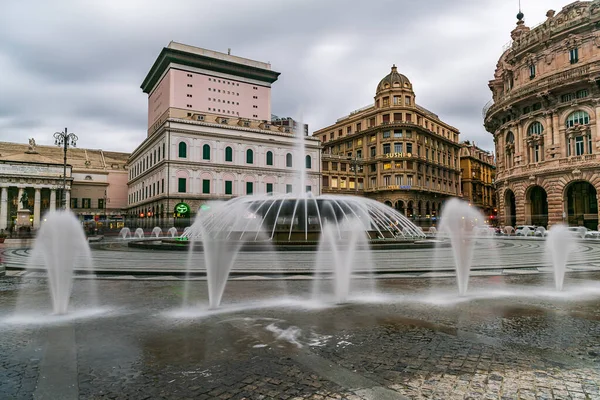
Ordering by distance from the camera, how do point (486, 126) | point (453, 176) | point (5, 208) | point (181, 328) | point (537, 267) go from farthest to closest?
point (453, 176) < point (5, 208) < point (486, 126) < point (537, 267) < point (181, 328)

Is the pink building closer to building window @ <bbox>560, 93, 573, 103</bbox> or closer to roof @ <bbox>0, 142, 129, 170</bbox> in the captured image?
roof @ <bbox>0, 142, 129, 170</bbox>

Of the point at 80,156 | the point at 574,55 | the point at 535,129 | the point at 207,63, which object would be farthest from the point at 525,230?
the point at 80,156

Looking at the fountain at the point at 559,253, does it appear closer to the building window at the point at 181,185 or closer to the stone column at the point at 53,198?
the building window at the point at 181,185

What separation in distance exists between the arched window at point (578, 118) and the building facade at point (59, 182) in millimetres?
66466

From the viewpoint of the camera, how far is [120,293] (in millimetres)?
8047

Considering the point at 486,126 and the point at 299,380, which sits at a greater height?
the point at 486,126

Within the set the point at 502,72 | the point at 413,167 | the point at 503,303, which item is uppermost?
the point at 502,72

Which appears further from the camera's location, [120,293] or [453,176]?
[453,176]

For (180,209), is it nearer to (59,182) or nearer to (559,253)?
(59,182)

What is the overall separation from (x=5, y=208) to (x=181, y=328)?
67718mm

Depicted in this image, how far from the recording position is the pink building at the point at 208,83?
61.7 metres

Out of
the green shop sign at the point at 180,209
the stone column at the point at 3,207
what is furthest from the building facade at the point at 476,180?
the stone column at the point at 3,207

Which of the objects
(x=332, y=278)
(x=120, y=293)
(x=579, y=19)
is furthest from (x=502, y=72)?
(x=120, y=293)

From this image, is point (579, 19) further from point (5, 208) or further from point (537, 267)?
point (5, 208)
